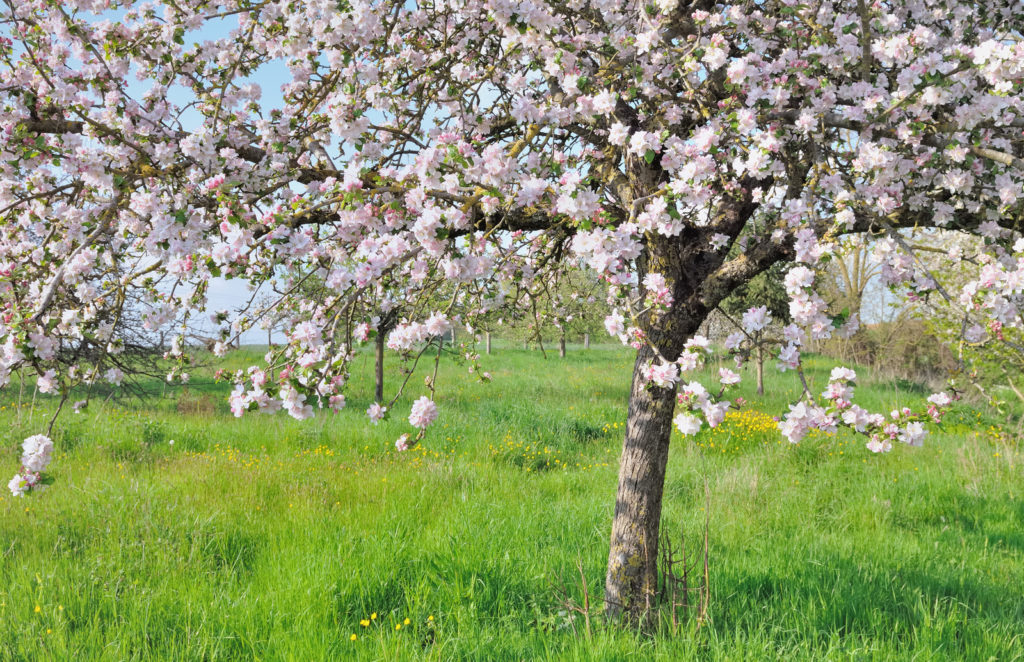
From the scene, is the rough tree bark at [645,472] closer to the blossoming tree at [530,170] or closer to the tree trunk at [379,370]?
the blossoming tree at [530,170]

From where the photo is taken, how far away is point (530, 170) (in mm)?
3357

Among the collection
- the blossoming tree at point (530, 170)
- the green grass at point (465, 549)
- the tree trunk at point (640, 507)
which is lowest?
the green grass at point (465, 549)

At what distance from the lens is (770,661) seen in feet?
10.6

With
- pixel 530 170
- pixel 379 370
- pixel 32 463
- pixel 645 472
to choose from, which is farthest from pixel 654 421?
pixel 379 370

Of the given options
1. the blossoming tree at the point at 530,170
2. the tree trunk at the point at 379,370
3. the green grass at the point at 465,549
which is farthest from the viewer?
the tree trunk at the point at 379,370

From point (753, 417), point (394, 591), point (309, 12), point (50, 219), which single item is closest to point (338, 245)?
point (309, 12)

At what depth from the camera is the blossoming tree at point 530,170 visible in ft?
8.85

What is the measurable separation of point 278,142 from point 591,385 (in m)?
14.8

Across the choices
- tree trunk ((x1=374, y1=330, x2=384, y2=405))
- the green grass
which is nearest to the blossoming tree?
the green grass

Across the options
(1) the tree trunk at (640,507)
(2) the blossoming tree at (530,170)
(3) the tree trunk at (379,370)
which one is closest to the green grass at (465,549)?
(1) the tree trunk at (640,507)

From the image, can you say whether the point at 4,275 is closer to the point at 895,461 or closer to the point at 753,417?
the point at 895,461

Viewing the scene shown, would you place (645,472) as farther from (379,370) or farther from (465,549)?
(379,370)

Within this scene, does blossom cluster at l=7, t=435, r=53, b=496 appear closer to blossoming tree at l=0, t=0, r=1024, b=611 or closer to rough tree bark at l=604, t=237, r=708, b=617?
blossoming tree at l=0, t=0, r=1024, b=611

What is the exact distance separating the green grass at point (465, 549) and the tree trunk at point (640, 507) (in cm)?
23
